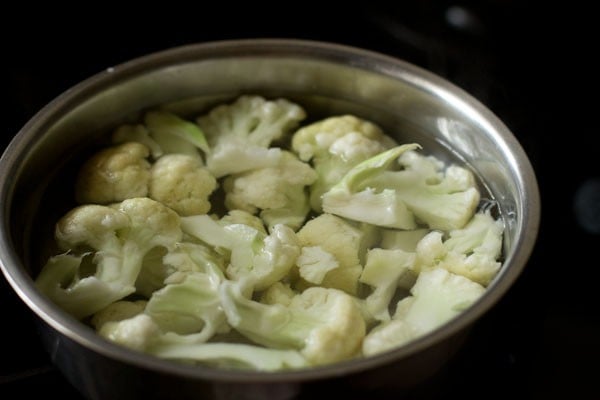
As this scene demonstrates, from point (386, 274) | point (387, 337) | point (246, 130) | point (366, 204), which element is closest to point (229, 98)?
point (246, 130)

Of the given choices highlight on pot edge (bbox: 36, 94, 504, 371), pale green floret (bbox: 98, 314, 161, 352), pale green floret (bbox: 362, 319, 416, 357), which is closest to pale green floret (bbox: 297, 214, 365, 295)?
highlight on pot edge (bbox: 36, 94, 504, 371)

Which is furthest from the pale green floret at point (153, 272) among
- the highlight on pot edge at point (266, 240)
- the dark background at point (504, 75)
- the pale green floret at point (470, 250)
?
the pale green floret at point (470, 250)

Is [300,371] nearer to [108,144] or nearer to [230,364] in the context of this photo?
[230,364]

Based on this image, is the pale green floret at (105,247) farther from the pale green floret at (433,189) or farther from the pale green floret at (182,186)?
the pale green floret at (433,189)

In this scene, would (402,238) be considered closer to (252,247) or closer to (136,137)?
(252,247)

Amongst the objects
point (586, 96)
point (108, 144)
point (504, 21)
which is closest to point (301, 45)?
point (108, 144)

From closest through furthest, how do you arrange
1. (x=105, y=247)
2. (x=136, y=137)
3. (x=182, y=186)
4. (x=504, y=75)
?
(x=105, y=247) < (x=182, y=186) < (x=136, y=137) < (x=504, y=75)
